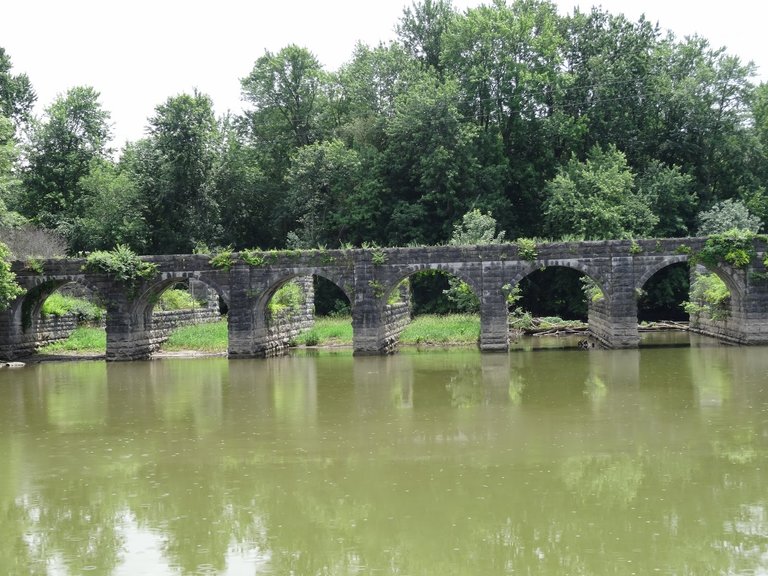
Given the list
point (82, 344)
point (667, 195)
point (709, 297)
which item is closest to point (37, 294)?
point (82, 344)

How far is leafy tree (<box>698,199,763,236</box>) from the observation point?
1538 inches

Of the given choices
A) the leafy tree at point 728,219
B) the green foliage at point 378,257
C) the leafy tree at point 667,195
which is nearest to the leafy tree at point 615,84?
the leafy tree at point 667,195

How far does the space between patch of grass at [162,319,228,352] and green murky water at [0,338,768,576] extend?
1092 centimetres

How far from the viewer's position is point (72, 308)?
3675 centimetres

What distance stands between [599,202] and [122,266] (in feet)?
69.9

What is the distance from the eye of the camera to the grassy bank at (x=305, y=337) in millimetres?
33938

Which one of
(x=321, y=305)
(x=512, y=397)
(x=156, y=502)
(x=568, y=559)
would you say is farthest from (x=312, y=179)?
(x=568, y=559)

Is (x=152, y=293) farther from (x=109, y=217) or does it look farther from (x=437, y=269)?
(x=109, y=217)

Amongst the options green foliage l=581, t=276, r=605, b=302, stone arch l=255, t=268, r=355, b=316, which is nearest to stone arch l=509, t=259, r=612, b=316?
green foliage l=581, t=276, r=605, b=302

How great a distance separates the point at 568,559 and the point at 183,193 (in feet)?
134

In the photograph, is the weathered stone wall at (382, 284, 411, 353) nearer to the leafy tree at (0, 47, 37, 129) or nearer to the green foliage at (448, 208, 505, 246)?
the green foliage at (448, 208, 505, 246)

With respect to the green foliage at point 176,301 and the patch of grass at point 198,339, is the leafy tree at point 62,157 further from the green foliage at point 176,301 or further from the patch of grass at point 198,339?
the patch of grass at point 198,339

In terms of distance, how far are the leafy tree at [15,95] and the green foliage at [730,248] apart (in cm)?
4018

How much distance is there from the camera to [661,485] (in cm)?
1154
